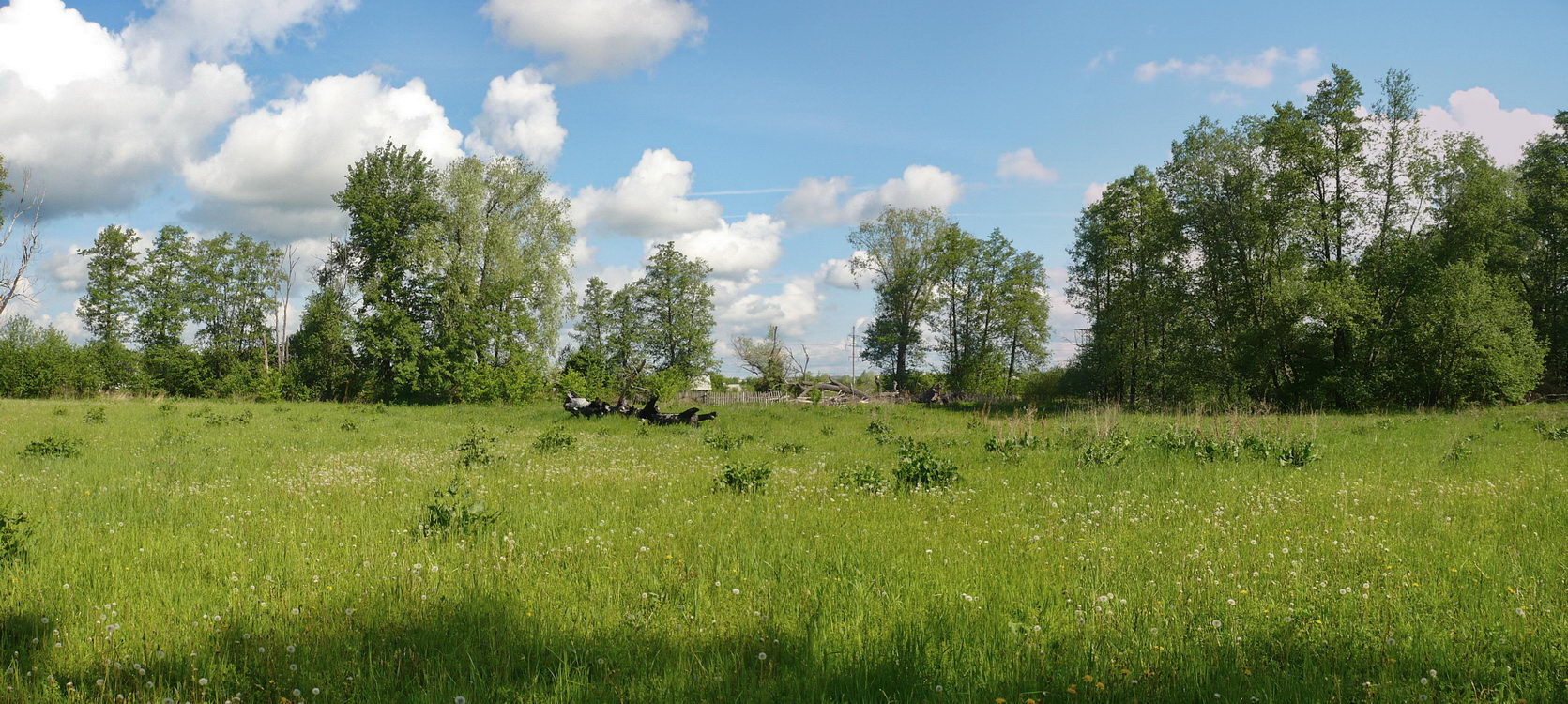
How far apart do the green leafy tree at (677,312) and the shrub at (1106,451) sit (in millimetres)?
53139

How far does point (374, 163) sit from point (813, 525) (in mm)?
51052

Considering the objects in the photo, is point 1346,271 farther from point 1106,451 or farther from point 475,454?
point 475,454

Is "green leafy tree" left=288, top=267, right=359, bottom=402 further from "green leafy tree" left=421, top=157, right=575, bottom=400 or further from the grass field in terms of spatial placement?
the grass field

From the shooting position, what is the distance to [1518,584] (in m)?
5.72

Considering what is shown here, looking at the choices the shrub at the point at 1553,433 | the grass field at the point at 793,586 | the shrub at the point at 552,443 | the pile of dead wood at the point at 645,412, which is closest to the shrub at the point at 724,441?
the shrub at the point at 552,443

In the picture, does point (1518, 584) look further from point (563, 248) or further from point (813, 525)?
point (563, 248)

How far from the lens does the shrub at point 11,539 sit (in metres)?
6.57

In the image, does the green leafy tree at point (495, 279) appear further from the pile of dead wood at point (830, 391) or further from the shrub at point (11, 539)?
the shrub at point (11, 539)

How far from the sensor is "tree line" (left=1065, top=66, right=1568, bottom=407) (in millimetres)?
34656

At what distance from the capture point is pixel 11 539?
6.75 metres

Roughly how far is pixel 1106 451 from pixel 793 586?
9.86 metres

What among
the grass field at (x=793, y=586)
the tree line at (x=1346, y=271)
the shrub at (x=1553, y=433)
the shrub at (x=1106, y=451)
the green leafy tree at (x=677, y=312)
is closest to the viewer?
the grass field at (x=793, y=586)

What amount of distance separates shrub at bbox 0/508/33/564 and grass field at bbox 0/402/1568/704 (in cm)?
22

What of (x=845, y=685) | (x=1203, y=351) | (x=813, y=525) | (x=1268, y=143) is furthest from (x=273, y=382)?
(x=1268, y=143)
